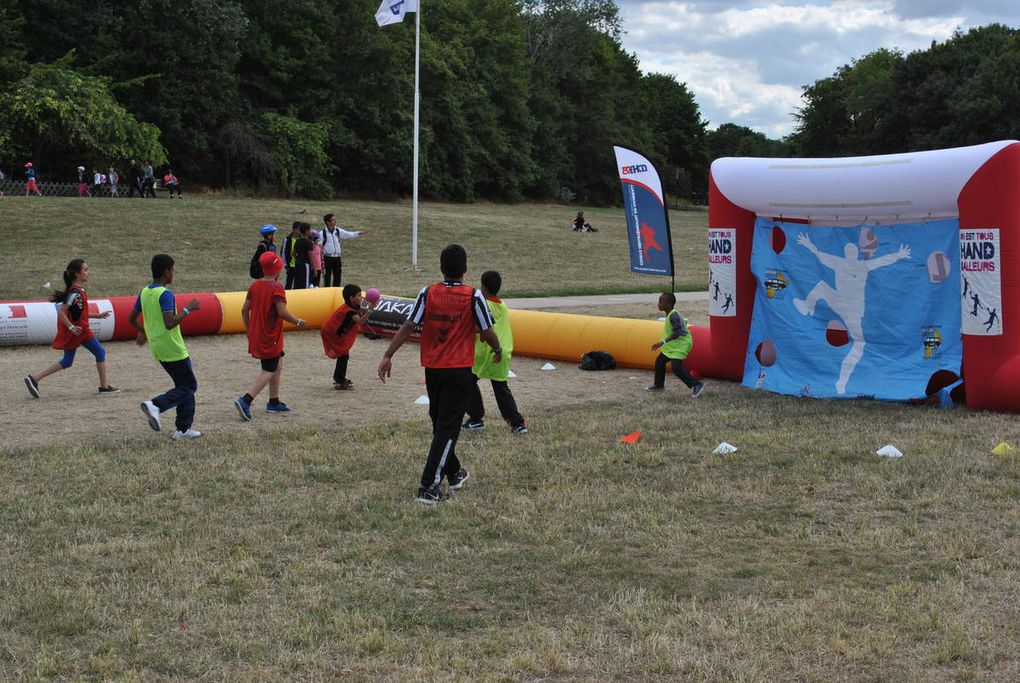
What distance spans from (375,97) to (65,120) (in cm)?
1979

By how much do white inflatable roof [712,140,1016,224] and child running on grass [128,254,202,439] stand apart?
6033 mm

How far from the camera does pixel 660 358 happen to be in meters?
11.8

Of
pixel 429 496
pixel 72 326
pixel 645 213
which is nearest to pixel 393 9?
pixel 645 213

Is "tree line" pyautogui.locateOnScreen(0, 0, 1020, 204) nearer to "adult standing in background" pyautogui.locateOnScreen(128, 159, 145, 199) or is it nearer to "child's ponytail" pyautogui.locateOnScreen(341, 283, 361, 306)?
"adult standing in background" pyautogui.locateOnScreen(128, 159, 145, 199)

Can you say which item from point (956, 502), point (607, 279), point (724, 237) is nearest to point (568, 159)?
point (607, 279)

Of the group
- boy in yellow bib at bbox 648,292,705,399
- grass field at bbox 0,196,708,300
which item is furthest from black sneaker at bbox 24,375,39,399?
grass field at bbox 0,196,708,300

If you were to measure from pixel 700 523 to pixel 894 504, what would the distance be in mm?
1399

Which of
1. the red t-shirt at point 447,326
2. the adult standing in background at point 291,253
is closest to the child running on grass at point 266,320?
the red t-shirt at point 447,326

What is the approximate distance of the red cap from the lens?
392 inches

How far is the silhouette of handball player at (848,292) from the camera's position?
36.9 ft

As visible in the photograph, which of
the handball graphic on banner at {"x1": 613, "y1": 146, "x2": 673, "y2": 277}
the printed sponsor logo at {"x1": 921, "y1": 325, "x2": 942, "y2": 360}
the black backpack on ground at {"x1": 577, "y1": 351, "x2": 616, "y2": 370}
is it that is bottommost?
the black backpack on ground at {"x1": 577, "y1": 351, "x2": 616, "y2": 370}

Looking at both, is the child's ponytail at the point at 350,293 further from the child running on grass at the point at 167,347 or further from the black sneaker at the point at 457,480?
the black sneaker at the point at 457,480

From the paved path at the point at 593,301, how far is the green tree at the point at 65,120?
24.5 m

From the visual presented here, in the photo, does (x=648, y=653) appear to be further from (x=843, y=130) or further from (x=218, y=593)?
(x=843, y=130)
